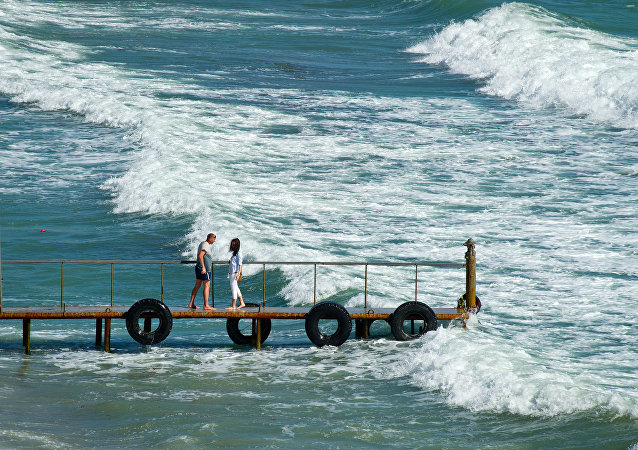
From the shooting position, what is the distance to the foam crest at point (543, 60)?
3727 centimetres

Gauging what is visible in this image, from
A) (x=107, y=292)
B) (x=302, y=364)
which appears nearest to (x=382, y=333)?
(x=302, y=364)

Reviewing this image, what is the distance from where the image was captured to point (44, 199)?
25.7 m

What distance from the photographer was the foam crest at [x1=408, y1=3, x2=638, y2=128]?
3727cm

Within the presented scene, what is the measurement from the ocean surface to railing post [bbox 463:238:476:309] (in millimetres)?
337

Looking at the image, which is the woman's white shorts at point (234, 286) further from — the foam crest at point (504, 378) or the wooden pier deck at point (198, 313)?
the foam crest at point (504, 378)

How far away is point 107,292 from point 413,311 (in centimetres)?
645

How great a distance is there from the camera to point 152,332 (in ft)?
51.5

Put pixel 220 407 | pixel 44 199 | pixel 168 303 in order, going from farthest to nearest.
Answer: pixel 44 199 → pixel 168 303 → pixel 220 407

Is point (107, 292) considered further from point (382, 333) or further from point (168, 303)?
point (382, 333)

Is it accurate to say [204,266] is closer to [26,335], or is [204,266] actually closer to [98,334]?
[98,334]

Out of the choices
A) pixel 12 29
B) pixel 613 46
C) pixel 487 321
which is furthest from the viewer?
pixel 12 29

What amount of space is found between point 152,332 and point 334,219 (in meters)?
9.19

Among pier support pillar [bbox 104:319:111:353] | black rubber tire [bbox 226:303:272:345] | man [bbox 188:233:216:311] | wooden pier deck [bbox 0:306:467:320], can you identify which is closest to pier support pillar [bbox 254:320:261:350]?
wooden pier deck [bbox 0:306:467:320]

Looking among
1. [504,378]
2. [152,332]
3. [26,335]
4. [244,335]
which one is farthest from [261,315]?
[504,378]
